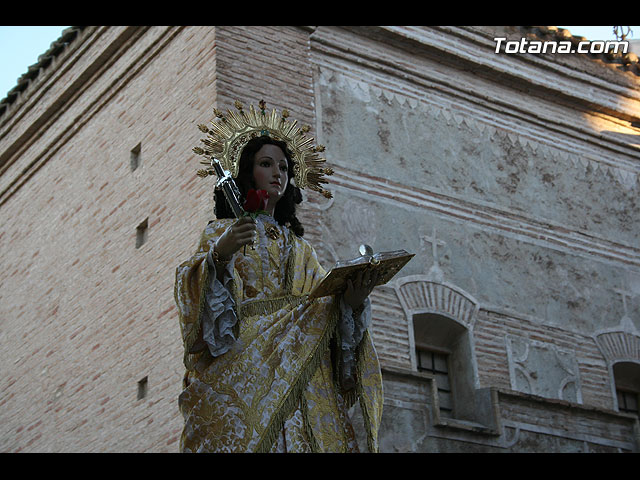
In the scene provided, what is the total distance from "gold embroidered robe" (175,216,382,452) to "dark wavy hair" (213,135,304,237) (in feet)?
0.74

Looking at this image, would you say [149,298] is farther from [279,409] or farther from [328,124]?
[279,409]

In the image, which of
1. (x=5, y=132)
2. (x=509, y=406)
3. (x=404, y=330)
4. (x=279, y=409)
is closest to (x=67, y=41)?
(x=5, y=132)

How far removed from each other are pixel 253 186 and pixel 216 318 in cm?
91

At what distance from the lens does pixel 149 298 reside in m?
11.1

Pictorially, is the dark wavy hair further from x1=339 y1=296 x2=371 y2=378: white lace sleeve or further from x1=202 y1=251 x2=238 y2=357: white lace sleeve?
x1=339 y1=296 x2=371 y2=378: white lace sleeve

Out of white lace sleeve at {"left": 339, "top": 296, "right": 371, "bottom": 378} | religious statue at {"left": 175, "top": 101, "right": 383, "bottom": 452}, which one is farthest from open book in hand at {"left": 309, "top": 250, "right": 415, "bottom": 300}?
white lace sleeve at {"left": 339, "top": 296, "right": 371, "bottom": 378}

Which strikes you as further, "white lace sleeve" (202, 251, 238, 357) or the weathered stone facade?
the weathered stone facade

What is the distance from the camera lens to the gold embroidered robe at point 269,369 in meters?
5.66

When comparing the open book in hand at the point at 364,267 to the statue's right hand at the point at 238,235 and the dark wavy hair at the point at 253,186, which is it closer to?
the statue's right hand at the point at 238,235

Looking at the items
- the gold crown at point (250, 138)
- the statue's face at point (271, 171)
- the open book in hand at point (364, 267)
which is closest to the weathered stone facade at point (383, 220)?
the gold crown at point (250, 138)

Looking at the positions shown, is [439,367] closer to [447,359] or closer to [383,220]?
[447,359]

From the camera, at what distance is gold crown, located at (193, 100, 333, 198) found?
6.46 meters

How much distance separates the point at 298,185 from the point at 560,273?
6863 millimetres

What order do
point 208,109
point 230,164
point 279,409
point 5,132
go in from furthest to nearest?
point 5,132
point 208,109
point 230,164
point 279,409
